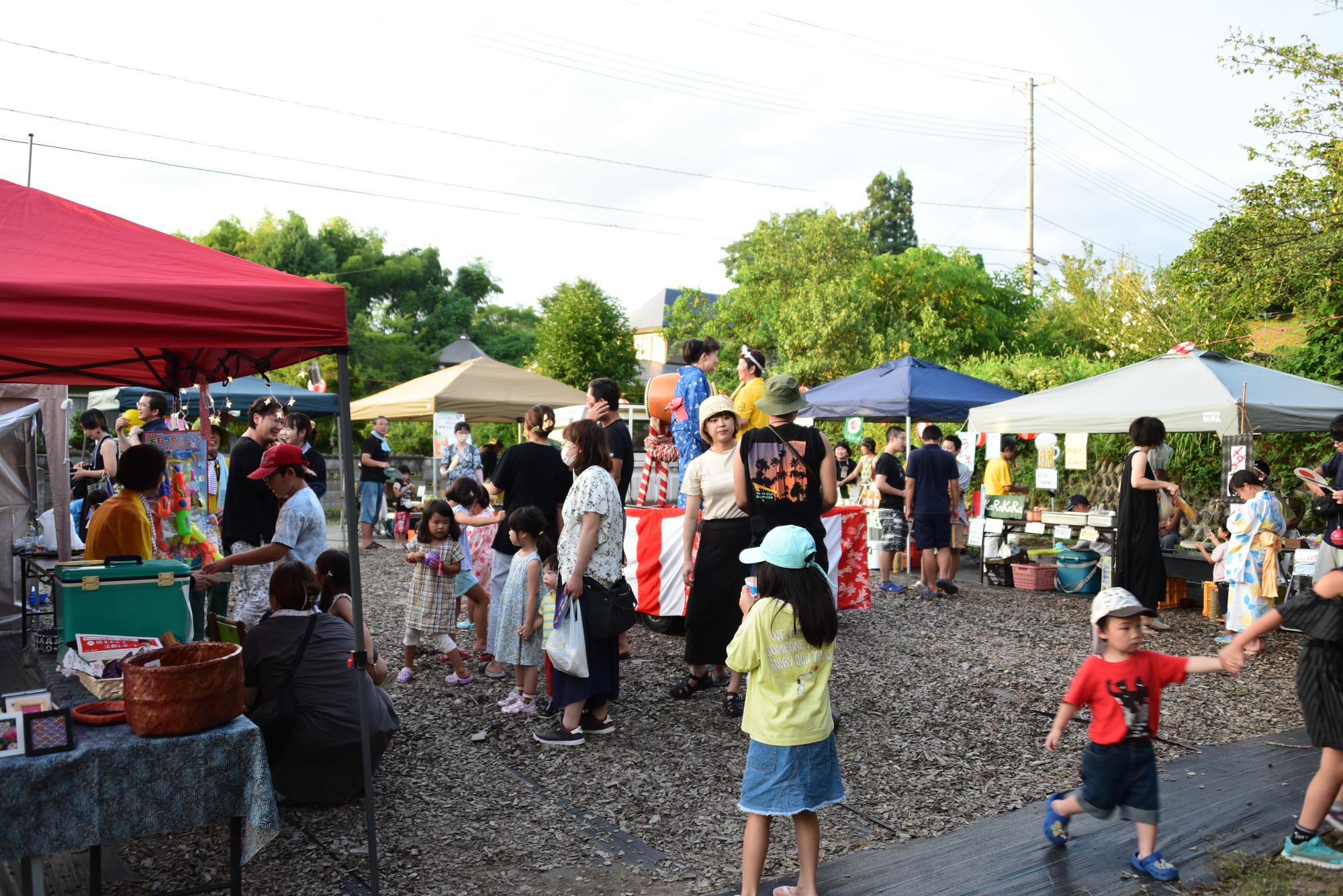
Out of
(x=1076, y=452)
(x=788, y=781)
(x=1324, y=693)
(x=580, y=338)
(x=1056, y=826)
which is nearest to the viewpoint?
(x=788, y=781)

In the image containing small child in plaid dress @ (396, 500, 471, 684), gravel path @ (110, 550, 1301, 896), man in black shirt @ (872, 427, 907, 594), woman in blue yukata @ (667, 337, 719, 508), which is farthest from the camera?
man in black shirt @ (872, 427, 907, 594)

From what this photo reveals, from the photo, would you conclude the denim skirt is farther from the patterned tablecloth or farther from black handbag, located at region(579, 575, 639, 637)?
black handbag, located at region(579, 575, 639, 637)

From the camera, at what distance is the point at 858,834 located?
4066mm

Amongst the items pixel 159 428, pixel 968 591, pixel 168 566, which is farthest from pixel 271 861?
pixel 968 591

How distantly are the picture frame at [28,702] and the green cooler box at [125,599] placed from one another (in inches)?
37.2

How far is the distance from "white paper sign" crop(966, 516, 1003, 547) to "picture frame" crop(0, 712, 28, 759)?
10.8 m

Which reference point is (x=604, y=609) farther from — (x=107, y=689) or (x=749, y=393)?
(x=107, y=689)

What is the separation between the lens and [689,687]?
20.0ft

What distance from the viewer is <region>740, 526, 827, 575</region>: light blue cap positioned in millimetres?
3281

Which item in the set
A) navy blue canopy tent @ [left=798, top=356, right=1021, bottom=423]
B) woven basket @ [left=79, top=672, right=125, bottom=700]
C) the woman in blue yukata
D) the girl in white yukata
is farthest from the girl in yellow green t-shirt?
navy blue canopy tent @ [left=798, top=356, right=1021, bottom=423]

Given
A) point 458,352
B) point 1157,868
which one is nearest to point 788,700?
point 1157,868

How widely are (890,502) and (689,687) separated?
5866 millimetres

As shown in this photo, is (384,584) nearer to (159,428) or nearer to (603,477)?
(159,428)

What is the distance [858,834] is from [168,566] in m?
3.25
